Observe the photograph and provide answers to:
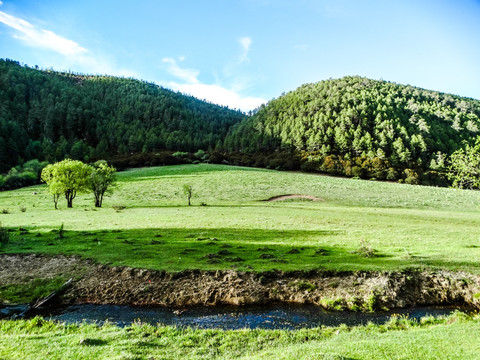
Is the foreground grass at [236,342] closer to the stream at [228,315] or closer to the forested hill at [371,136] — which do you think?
the stream at [228,315]

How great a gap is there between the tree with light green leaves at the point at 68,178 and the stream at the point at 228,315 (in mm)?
41417

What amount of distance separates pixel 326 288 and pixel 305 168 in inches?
4407

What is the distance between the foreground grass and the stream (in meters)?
1.38

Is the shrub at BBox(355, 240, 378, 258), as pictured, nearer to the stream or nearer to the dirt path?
the stream

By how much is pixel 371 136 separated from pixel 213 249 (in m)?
158

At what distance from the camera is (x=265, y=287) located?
1711 centimetres

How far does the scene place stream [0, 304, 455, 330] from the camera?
1370 centimetres

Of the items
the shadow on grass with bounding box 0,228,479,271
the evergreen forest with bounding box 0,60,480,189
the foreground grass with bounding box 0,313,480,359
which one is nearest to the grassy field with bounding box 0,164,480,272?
the shadow on grass with bounding box 0,228,479,271

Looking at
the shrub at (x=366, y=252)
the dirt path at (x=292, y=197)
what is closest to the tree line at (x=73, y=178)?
the dirt path at (x=292, y=197)

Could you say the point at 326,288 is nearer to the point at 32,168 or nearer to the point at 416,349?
the point at 416,349

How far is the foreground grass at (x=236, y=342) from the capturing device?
347 inches

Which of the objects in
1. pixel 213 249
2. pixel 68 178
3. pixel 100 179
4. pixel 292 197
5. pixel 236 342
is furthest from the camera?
pixel 292 197

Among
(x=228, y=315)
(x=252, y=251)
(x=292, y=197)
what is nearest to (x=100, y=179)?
(x=252, y=251)

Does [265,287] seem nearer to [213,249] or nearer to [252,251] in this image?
[252,251]
